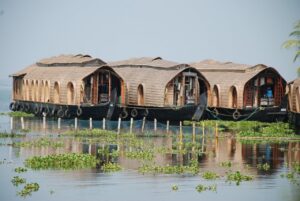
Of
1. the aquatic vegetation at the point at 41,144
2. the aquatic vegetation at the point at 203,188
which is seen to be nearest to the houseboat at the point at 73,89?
the aquatic vegetation at the point at 41,144

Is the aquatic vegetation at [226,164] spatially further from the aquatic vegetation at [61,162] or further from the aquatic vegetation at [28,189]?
the aquatic vegetation at [28,189]

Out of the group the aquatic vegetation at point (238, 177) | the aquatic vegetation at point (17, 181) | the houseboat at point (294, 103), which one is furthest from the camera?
the houseboat at point (294, 103)

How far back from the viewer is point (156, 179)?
24.8 metres

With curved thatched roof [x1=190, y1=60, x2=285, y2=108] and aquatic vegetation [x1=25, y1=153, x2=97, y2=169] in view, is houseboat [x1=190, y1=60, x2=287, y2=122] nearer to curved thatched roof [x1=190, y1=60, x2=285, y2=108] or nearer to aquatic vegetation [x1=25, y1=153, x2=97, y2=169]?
curved thatched roof [x1=190, y1=60, x2=285, y2=108]

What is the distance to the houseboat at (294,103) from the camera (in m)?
41.9

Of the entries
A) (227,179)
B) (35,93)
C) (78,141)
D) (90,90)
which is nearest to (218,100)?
(90,90)

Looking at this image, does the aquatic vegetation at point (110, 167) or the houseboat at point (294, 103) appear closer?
the aquatic vegetation at point (110, 167)

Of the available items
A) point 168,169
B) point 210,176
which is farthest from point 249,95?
point 210,176

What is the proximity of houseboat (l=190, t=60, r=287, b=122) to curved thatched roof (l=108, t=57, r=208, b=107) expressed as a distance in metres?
2.07

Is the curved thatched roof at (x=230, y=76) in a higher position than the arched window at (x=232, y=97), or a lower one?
higher

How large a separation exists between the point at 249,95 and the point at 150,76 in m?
5.78

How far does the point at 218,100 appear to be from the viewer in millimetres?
A: 48750

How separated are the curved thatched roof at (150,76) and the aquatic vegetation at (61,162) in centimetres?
1818

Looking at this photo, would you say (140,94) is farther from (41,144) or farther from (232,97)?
(41,144)
